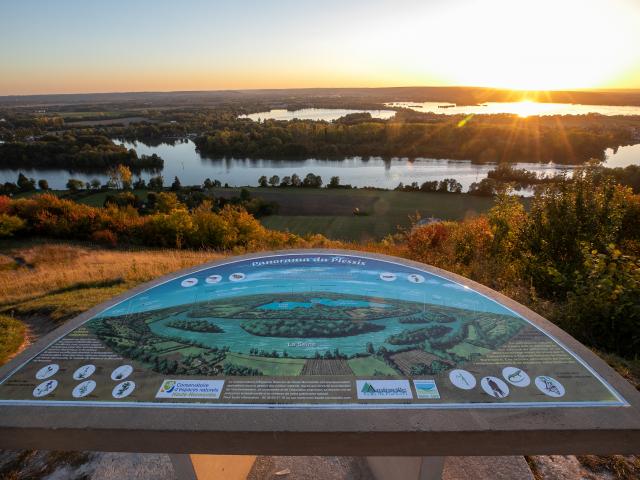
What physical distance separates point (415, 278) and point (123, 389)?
281 centimetres

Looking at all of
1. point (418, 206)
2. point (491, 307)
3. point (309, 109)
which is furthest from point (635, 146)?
point (309, 109)

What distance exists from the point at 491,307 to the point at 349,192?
44.8 metres

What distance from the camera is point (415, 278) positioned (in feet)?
12.8

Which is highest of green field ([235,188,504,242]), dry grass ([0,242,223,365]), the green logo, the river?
the green logo

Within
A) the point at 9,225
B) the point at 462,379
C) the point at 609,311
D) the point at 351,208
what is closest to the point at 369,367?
the point at 462,379

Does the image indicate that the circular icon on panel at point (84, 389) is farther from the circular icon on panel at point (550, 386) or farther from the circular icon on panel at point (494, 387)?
the circular icon on panel at point (550, 386)

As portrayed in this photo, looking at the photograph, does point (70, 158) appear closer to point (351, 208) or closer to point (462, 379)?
point (351, 208)

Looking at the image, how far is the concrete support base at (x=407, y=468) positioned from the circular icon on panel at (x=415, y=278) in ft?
5.37

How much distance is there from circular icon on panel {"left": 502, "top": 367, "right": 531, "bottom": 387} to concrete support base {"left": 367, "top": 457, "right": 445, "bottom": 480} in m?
0.76

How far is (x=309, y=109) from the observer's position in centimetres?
19250

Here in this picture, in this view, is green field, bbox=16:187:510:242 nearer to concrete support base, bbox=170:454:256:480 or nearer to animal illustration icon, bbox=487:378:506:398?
concrete support base, bbox=170:454:256:480

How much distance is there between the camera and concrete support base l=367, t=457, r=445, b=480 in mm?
2656

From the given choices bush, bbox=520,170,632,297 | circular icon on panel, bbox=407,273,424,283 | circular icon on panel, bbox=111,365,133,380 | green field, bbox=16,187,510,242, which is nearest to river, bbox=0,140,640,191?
green field, bbox=16,187,510,242

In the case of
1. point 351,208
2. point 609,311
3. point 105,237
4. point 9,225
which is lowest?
point 351,208
